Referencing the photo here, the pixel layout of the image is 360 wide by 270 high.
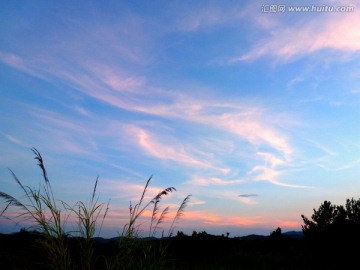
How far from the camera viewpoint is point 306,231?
16500 mm

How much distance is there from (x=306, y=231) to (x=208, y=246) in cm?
441

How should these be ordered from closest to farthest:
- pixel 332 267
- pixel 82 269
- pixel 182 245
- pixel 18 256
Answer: pixel 82 269
pixel 18 256
pixel 332 267
pixel 182 245

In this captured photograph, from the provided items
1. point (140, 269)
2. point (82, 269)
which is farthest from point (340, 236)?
point (82, 269)

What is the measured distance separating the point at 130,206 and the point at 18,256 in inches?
208

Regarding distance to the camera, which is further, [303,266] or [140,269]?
[303,266]

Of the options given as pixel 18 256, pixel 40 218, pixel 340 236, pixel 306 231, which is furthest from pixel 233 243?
pixel 40 218

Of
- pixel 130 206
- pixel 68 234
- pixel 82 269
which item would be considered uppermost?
pixel 130 206

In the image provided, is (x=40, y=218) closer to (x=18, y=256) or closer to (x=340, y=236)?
(x=18, y=256)

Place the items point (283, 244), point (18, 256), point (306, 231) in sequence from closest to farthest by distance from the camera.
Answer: point (18, 256) → point (306, 231) → point (283, 244)

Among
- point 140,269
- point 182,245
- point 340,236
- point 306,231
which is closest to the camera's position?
point 140,269

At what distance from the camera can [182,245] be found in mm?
18109

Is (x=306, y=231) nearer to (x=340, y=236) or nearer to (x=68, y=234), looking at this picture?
(x=340, y=236)

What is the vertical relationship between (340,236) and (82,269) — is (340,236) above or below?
above

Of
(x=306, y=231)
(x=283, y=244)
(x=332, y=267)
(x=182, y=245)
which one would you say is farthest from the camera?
(x=283, y=244)
